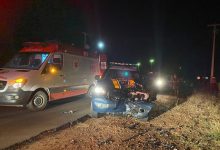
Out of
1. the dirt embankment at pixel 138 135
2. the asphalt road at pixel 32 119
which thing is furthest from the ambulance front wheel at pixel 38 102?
the dirt embankment at pixel 138 135

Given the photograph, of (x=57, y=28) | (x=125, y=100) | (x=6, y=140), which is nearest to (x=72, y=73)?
(x=125, y=100)

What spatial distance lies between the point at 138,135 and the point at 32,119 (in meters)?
4.23

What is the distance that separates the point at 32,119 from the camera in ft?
34.5

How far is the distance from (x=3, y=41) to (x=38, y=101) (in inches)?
464

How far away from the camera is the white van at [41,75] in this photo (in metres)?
11.6

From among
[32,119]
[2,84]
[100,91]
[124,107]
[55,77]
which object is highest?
[55,77]

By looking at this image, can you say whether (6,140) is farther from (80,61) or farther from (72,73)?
(80,61)

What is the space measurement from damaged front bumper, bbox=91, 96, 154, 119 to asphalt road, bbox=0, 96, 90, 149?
3.67 feet

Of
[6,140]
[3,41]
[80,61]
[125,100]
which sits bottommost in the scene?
[6,140]

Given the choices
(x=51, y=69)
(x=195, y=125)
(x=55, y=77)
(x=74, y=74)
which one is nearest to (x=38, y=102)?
(x=55, y=77)

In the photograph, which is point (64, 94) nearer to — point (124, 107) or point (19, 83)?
point (19, 83)

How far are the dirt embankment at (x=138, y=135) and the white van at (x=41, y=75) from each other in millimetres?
3438

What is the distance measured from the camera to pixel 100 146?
6.78m

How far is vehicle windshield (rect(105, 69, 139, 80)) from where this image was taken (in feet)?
39.8
